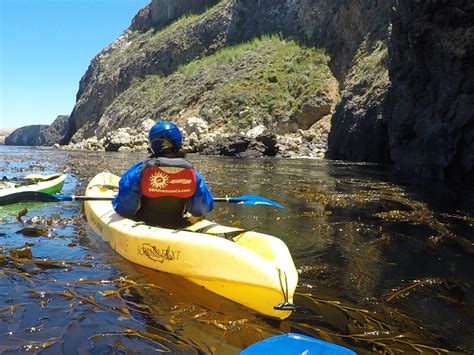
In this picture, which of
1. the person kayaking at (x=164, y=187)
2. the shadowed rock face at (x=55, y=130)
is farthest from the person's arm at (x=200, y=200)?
the shadowed rock face at (x=55, y=130)

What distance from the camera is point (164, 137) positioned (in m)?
4.50

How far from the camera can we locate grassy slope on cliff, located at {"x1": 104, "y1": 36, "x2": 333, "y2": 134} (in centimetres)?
3928

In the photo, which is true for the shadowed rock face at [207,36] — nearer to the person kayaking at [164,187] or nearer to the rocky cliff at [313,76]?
the rocky cliff at [313,76]

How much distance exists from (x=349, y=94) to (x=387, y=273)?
24.4m

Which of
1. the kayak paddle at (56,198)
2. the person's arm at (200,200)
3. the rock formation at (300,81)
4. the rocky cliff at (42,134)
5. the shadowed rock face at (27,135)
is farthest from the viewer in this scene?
the shadowed rock face at (27,135)

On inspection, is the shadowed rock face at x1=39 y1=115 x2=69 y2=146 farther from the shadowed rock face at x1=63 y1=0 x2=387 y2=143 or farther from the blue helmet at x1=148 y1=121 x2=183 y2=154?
the blue helmet at x1=148 y1=121 x2=183 y2=154

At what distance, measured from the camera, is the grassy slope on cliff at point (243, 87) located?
129 feet

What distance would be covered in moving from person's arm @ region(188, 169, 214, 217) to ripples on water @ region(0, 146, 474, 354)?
847 millimetres

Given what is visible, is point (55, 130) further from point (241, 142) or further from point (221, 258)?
point (221, 258)

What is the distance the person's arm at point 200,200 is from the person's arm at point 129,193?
23.2 inches

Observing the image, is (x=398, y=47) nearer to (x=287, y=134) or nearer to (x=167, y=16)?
(x=287, y=134)

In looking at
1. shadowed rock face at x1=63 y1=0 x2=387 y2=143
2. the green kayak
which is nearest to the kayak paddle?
the green kayak

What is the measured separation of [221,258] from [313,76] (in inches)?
1525

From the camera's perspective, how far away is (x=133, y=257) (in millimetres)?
4609
